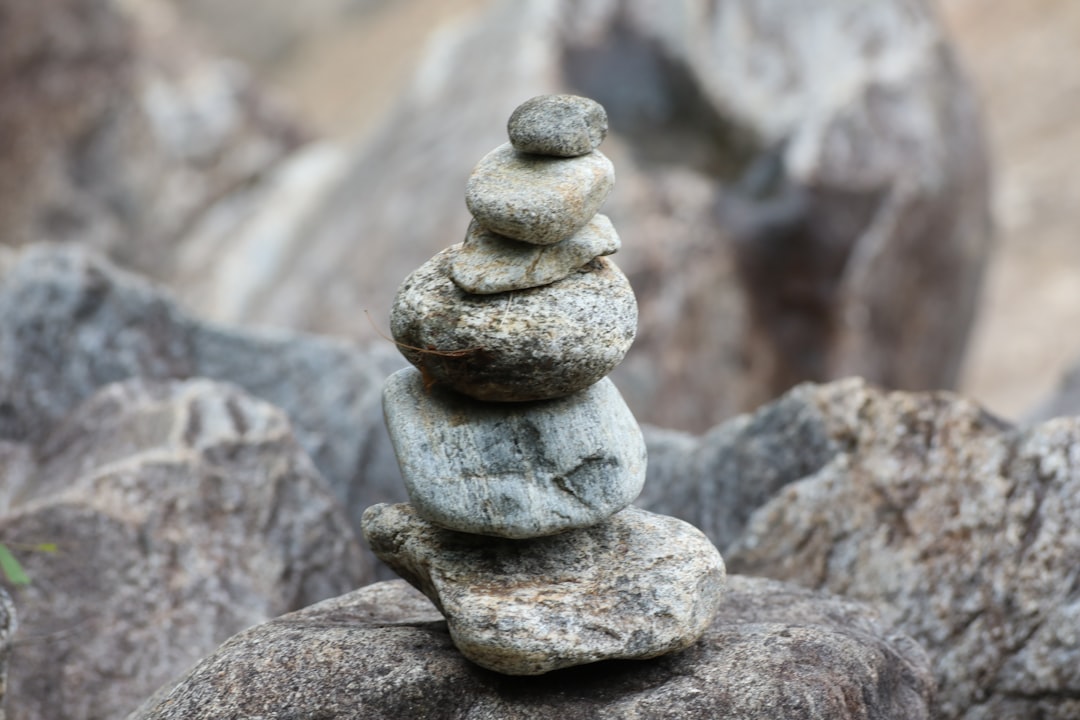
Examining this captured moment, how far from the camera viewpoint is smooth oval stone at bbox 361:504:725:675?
4008 mm

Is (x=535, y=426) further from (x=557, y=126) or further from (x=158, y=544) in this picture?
(x=158, y=544)

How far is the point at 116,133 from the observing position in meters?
15.0

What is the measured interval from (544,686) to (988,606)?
223 centimetres

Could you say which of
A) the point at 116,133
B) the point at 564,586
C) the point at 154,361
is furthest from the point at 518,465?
the point at 116,133

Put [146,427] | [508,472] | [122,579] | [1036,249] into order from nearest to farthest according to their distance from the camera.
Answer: [508,472], [122,579], [146,427], [1036,249]

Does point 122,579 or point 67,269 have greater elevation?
point 67,269

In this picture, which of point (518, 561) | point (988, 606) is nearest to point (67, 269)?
point (518, 561)

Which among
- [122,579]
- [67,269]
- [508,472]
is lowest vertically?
[122,579]

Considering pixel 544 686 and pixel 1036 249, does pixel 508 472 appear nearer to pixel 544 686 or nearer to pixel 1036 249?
pixel 544 686

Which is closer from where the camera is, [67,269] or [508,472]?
[508,472]

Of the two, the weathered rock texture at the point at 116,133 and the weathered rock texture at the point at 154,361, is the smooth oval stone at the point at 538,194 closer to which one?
the weathered rock texture at the point at 154,361

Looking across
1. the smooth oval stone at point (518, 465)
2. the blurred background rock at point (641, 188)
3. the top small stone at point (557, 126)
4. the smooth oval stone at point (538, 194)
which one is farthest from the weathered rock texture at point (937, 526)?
the blurred background rock at point (641, 188)

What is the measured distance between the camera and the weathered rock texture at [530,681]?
405cm

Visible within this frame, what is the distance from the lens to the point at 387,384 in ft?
14.8
